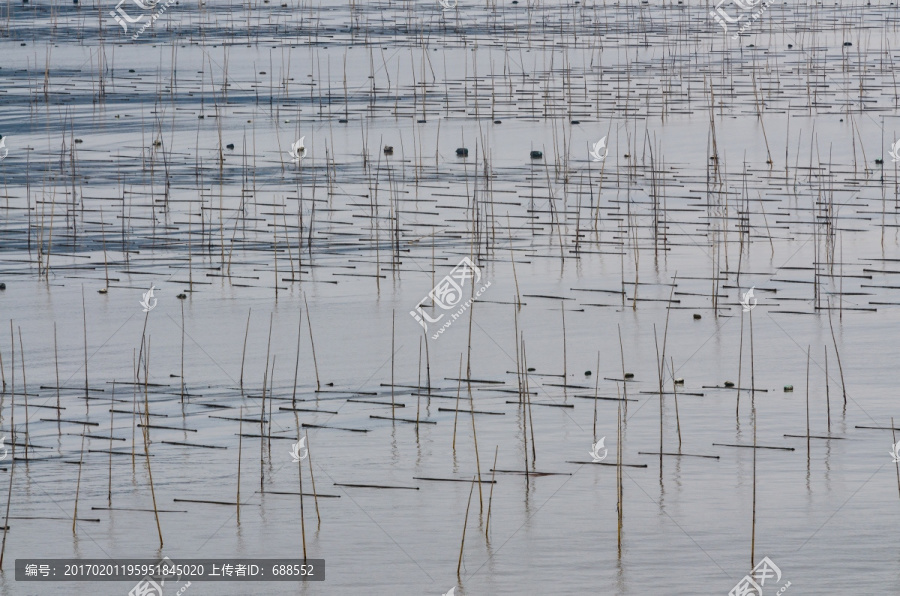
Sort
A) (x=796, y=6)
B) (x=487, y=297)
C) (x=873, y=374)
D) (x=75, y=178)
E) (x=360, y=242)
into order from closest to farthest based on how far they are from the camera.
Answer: (x=873, y=374), (x=487, y=297), (x=360, y=242), (x=75, y=178), (x=796, y=6)

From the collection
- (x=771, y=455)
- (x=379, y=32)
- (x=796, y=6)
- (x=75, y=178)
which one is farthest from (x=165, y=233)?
(x=796, y=6)

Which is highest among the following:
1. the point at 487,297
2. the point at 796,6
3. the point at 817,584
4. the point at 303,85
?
the point at 796,6

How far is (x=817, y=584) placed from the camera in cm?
485

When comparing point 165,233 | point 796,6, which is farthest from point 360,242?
point 796,6

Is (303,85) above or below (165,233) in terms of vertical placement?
above

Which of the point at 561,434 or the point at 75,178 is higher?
the point at 75,178

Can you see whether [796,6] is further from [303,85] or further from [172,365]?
[172,365]

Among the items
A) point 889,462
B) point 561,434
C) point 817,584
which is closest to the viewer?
point 817,584

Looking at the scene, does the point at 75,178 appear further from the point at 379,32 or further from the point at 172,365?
the point at 379,32

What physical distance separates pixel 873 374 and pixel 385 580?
3056 millimetres

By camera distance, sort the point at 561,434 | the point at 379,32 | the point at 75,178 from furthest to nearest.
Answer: the point at 379,32
the point at 75,178
the point at 561,434

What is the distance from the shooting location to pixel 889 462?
582cm

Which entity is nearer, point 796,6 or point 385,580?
point 385,580

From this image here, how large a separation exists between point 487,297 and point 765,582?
3875 millimetres
